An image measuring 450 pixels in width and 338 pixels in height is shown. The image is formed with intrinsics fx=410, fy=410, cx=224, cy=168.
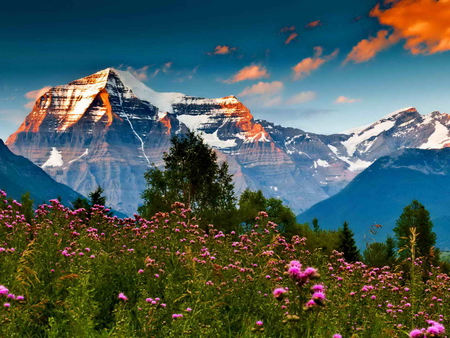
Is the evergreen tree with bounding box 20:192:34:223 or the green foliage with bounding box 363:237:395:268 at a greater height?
the evergreen tree with bounding box 20:192:34:223

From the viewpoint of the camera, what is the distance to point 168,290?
7570mm

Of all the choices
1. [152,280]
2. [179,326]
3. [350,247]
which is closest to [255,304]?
[152,280]

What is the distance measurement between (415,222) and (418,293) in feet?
234

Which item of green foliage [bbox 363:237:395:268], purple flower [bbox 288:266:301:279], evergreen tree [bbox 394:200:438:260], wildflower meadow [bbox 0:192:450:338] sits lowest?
green foliage [bbox 363:237:395:268]

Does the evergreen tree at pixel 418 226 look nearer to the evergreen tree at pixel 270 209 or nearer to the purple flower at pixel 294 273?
the evergreen tree at pixel 270 209

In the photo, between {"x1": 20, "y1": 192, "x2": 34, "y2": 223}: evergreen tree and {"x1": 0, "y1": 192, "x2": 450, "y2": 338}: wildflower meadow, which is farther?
{"x1": 20, "y1": 192, "x2": 34, "y2": 223}: evergreen tree

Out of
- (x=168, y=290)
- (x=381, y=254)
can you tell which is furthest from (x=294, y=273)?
(x=381, y=254)

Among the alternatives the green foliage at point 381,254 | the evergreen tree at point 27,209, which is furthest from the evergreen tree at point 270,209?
the evergreen tree at point 27,209

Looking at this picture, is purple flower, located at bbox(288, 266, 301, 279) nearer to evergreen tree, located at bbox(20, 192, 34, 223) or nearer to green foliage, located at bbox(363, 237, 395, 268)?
evergreen tree, located at bbox(20, 192, 34, 223)

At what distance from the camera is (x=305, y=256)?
11.7 metres

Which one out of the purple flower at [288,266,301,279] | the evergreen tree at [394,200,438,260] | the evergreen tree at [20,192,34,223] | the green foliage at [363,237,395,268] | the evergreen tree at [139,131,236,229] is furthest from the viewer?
the evergreen tree at [394,200,438,260]

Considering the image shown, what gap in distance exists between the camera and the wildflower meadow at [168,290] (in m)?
6.41

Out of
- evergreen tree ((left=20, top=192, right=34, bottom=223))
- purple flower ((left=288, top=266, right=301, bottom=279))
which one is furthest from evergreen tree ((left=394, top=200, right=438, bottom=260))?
purple flower ((left=288, top=266, right=301, bottom=279))

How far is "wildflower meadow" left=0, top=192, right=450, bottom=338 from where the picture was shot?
253 inches
